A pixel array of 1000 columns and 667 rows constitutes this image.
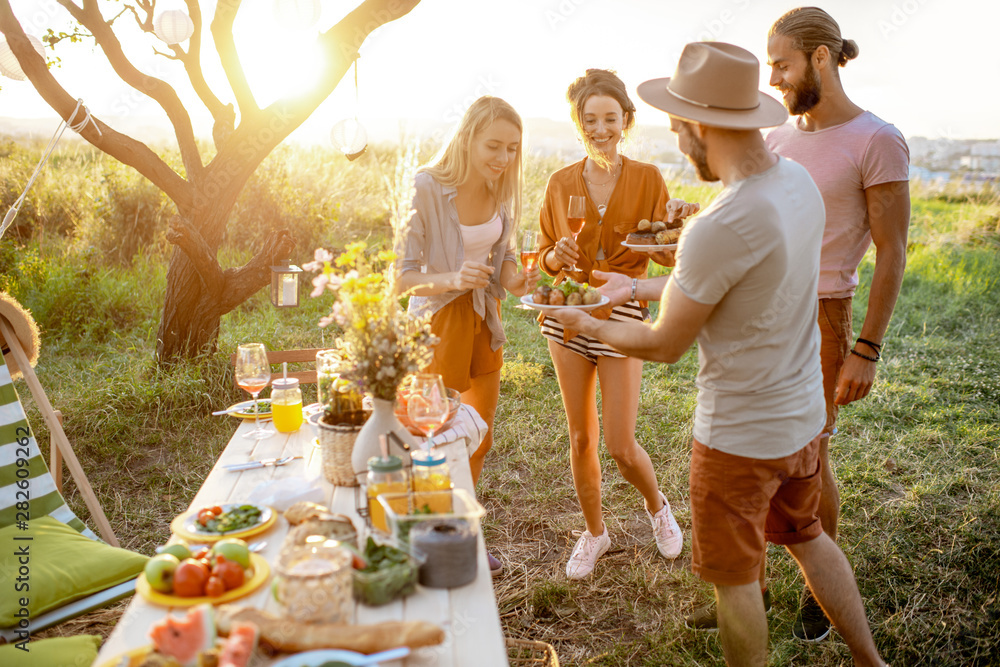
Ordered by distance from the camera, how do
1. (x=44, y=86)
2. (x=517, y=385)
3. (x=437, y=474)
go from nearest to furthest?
(x=437, y=474) → (x=44, y=86) → (x=517, y=385)

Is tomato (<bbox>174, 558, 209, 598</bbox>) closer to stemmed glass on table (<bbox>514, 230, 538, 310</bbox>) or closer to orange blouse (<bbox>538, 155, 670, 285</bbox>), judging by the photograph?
stemmed glass on table (<bbox>514, 230, 538, 310</bbox>)

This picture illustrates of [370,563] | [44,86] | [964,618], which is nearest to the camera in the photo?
[370,563]

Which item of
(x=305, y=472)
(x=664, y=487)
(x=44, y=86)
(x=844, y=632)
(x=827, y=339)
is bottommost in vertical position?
(x=664, y=487)

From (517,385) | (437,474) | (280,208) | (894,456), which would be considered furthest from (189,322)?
(894,456)

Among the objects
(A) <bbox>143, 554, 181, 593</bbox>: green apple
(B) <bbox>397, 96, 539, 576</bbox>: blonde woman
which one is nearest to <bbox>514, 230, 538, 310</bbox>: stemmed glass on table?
(B) <bbox>397, 96, 539, 576</bbox>: blonde woman

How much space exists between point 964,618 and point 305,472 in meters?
2.66

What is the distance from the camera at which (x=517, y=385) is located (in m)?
5.39

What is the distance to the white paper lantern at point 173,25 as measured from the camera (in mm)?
4172

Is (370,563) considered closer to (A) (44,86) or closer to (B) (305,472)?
(B) (305,472)

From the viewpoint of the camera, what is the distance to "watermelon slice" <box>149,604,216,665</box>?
1.08 meters

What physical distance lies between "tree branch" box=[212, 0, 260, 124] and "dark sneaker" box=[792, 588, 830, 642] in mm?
4682

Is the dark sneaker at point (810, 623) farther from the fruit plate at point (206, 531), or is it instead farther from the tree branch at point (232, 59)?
the tree branch at point (232, 59)

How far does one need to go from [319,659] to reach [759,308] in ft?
4.28

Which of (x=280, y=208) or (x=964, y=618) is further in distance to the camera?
(x=280, y=208)
